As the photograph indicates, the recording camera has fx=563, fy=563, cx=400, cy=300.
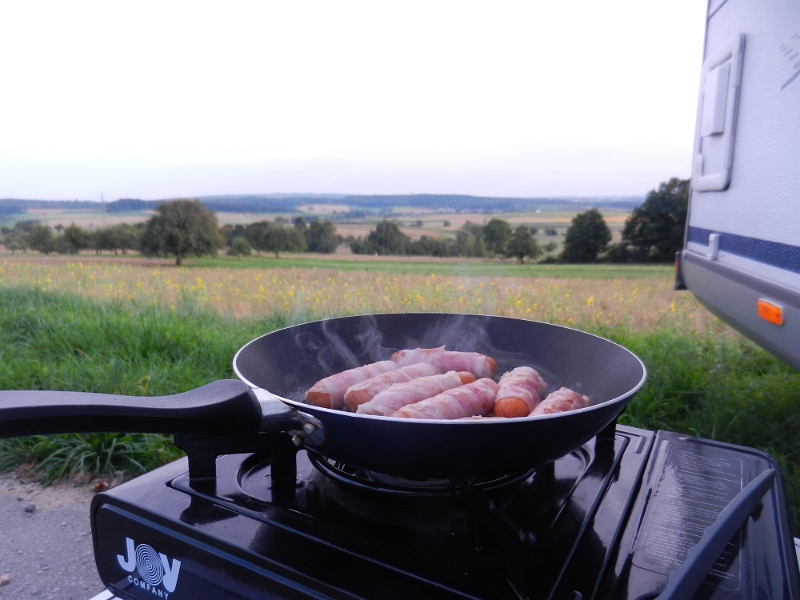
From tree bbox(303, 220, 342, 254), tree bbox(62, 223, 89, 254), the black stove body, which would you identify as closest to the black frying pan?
the black stove body

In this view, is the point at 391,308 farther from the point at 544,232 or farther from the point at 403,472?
the point at 403,472

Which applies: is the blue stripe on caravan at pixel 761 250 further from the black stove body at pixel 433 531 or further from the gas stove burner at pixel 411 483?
the gas stove burner at pixel 411 483

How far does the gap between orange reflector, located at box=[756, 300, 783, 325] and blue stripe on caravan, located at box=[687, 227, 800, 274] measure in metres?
0.14

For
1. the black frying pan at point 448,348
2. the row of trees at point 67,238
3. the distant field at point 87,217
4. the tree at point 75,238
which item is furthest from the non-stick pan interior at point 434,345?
the tree at point 75,238

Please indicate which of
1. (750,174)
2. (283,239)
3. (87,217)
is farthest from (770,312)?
(87,217)

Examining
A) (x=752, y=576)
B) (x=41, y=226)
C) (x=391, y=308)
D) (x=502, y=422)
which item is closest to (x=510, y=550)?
(x=502, y=422)

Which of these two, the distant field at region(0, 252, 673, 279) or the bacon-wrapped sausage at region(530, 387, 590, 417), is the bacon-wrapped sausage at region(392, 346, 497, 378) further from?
the distant field at region(0, 252, 673, 279)

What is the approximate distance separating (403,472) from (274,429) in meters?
0.27

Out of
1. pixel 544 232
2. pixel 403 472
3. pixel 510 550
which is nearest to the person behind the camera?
pixel 510 550

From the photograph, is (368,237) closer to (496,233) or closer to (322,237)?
(322,237)

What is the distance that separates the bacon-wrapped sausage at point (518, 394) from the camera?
1.32 metres

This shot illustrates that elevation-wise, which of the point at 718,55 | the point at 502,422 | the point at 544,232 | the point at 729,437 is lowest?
the point at 729,437

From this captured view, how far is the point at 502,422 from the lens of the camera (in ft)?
3.08

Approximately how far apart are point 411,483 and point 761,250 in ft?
5.97
